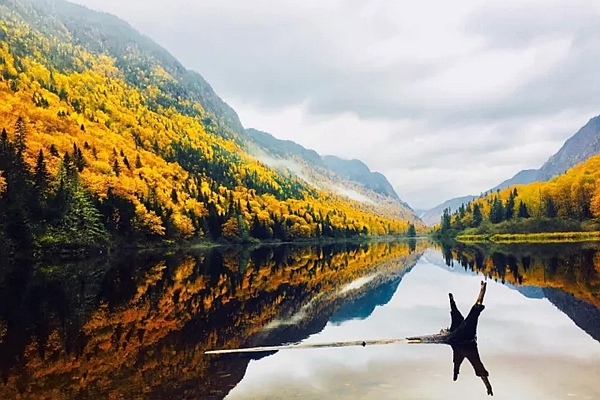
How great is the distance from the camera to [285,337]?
2928cm

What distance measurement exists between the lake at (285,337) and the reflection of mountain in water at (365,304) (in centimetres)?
16

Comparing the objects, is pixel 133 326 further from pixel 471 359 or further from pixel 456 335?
pixel 471 359

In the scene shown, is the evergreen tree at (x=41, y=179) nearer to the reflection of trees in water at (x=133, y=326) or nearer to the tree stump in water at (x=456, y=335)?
the reflection of trees in water at (x=133, y=326)

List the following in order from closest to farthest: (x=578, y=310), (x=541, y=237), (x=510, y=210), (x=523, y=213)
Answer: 1. (x=578, y=310)
2. (x=541, y=237)
3. (x=523, y=213)
4. (x=510, y=210)

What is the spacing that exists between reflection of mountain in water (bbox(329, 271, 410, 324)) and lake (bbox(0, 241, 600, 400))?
16cm

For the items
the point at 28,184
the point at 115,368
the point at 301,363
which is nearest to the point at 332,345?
the point at 301,363

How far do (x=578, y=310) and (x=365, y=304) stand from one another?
52.1 ft

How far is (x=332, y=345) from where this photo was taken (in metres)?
26.7

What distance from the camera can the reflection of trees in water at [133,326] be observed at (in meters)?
19.8

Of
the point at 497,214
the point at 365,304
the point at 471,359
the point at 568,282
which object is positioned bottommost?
the point at 471,359

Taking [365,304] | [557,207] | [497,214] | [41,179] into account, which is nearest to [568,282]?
[365,304]

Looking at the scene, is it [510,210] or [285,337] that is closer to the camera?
[285,337]

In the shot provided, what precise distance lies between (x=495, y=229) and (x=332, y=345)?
174542mm

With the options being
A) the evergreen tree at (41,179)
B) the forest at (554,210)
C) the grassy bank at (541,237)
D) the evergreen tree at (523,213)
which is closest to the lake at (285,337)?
the evergreen tree at (41,179)
